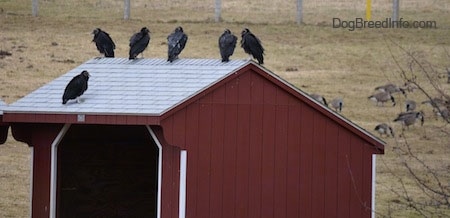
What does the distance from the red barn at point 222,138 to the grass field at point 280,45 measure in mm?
7202

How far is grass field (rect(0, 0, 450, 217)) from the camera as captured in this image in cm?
2992

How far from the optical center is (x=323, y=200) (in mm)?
17562

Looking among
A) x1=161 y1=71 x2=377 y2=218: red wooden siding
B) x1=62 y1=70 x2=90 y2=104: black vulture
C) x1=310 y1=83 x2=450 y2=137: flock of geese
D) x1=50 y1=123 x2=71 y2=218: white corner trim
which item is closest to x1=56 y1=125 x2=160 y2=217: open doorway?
x1=50 y1=123 x2=71 y2=218: white corner trim

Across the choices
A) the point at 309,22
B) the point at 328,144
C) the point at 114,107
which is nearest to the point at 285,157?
the point at 328,144

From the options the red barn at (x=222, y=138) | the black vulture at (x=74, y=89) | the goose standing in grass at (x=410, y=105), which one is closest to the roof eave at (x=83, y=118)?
the red barn at (x=222, y=138)

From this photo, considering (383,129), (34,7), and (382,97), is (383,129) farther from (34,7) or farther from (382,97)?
(34,7)

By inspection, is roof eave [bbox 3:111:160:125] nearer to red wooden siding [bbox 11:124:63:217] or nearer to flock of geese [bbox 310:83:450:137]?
red wooden siding [bbox 11:124:63:217]

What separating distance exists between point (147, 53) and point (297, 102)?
20031mm

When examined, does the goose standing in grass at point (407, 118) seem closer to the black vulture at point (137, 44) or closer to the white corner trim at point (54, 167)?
the black vulture at point (137, 44)

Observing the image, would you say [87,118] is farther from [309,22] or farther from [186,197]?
[309,22]

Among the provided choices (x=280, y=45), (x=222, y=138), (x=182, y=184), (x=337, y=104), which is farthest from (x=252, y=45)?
(x=280, y=45)

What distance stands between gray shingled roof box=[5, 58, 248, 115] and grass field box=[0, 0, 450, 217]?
274 inches

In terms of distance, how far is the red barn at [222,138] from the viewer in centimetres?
1683

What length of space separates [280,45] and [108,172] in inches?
784
